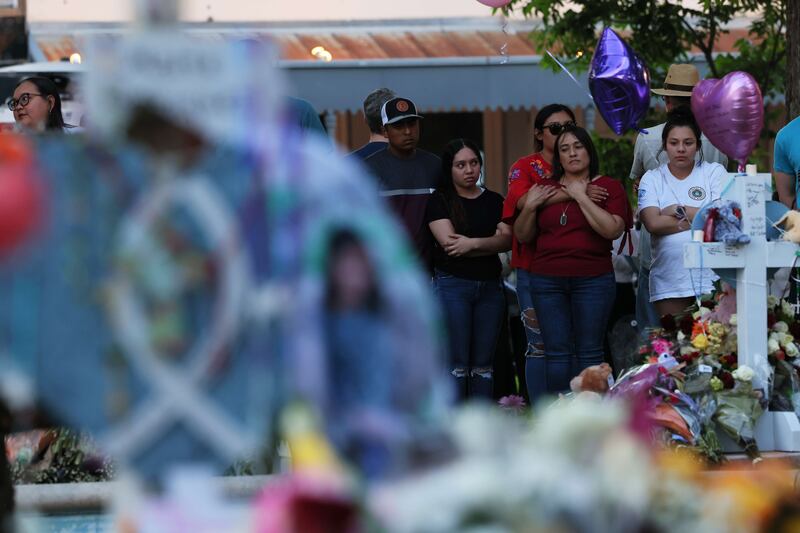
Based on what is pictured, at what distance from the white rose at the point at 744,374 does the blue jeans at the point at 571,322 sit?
2.84 feet

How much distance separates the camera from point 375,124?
7.69 m

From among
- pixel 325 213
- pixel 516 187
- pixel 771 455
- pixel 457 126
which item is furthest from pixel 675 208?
pixel 457 126

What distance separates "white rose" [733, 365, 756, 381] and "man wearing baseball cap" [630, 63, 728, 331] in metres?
1.19

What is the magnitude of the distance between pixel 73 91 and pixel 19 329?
1003cm

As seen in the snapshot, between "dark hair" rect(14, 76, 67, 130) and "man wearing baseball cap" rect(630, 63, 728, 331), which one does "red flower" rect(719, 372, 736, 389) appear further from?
"dark hair" rect(14, 76, 67, 130)

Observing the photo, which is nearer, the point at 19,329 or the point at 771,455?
the point at 19,329

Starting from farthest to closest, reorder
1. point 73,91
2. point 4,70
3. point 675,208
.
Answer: point 4,70
point 73,91
point 675,208

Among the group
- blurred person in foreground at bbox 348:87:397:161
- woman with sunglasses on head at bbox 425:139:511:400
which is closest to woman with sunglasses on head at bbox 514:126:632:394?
woman with sunglasses on head at bbox 425:139:511:400

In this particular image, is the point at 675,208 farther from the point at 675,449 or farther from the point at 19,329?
the point at 19,329

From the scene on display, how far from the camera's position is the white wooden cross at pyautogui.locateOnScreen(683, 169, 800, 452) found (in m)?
6.51

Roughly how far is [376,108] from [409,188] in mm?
490

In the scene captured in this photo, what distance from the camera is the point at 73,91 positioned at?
12328mm

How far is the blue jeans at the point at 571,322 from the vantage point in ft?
23.3

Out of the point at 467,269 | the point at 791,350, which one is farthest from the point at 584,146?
the point at 791,350
